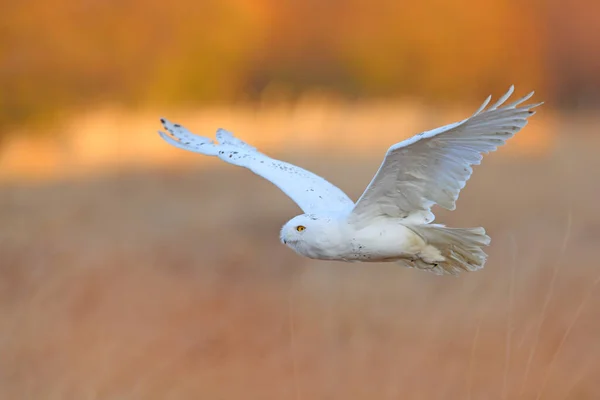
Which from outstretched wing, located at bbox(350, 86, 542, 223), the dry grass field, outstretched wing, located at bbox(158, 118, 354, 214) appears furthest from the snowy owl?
the dry grass field

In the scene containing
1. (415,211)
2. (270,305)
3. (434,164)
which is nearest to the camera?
(434,164)

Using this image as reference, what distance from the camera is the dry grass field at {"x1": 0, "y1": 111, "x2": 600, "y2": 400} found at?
595cm

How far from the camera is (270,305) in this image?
7133 millimetres

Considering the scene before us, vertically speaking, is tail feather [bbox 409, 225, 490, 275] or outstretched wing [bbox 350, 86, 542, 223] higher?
outstretched wing [bbox 350, 86, 542, 223]

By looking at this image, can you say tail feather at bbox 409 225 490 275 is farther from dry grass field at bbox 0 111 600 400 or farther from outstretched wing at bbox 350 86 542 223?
dry grass field at bbox 0 111 600 400

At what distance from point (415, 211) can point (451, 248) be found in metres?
0.23

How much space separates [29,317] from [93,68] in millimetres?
3935

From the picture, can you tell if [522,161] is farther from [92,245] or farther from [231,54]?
[92,245]

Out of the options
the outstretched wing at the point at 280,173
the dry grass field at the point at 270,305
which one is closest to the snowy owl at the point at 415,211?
the outstretched wing at the point at 280,173

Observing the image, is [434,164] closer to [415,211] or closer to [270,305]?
[415,211]

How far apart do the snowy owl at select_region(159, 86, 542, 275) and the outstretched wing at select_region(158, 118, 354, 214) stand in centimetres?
12

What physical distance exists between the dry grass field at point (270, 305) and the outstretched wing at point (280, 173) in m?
1.54

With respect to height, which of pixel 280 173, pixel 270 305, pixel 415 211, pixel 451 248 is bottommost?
pixel 451 248

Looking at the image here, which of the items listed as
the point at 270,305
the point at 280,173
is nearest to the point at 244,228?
the point at 270,305
